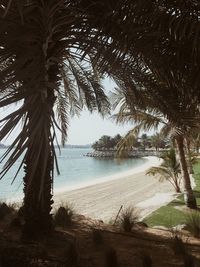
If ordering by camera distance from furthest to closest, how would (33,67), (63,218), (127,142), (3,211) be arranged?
1. (127,142)
2. (3,211)
3. (63,218)
4. (33,67)

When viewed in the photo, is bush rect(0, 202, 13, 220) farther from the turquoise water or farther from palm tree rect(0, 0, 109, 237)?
palm tree rect(0, 0, 109, 237)

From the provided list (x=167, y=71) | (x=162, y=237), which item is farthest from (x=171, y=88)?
(x=162, y=237)

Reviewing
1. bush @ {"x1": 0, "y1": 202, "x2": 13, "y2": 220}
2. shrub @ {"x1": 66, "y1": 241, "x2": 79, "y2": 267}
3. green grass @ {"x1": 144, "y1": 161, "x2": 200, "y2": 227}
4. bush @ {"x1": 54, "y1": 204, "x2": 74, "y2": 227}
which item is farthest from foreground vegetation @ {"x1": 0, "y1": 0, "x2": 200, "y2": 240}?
green grass @ {"x1": 144, "y1": 161, "x2": 200, "y2": 227}

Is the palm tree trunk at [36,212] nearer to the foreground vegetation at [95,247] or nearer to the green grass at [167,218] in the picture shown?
the foreground vegetation at [95,247]

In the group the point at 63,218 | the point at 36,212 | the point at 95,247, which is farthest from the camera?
the point at 63,218

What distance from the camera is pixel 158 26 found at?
4.30m

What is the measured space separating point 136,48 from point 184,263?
10.3 ft

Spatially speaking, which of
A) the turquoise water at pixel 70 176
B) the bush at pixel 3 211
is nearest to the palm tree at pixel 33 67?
the turquoise water at pixel 70 176

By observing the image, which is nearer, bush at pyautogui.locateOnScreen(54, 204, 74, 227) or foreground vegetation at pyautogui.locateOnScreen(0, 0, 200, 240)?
foreground vegetation at pyautogui.locateOnScreen(0, 0, 200, 240)

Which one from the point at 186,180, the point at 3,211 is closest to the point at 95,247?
the point at 3,211

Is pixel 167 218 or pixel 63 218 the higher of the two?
pixel 63 218

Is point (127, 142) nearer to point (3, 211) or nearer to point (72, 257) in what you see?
point (3, 211)

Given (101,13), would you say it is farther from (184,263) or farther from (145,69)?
(184,263)

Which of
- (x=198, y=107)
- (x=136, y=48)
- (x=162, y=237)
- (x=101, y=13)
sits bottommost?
(x=162, y=237)
